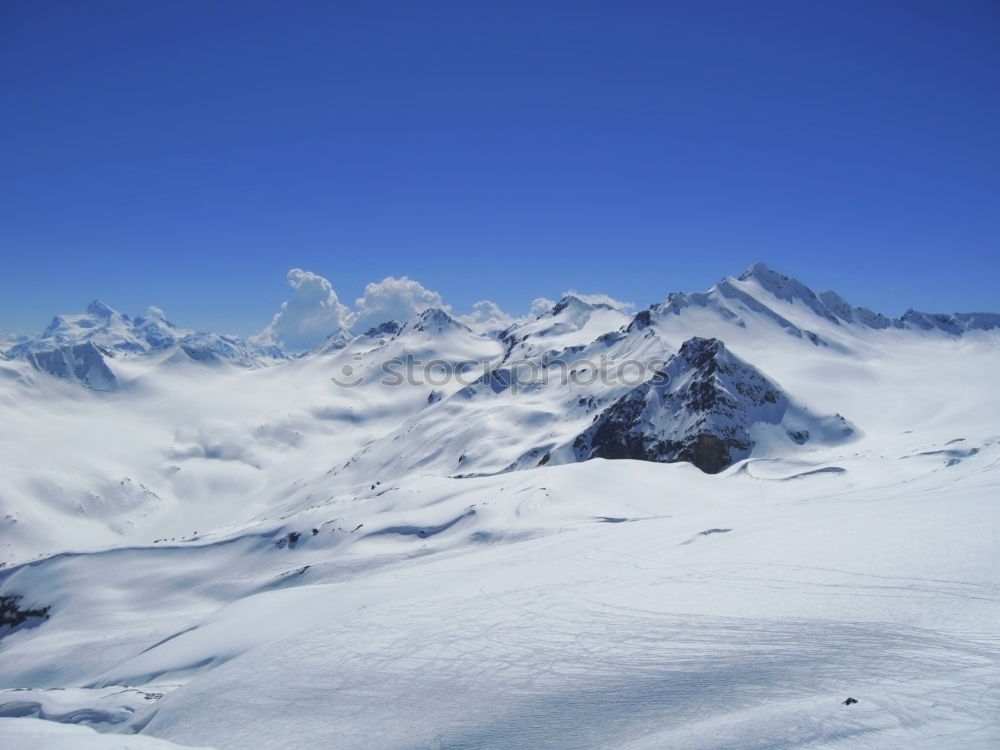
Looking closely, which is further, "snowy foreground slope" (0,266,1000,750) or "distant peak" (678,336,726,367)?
"distant peak" (678,336,726,367)

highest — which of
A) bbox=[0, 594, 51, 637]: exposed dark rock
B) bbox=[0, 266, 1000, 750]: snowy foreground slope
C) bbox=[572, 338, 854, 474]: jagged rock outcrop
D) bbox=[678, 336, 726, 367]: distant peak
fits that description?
bbox=[678, 336, 726, 367]: distant peak

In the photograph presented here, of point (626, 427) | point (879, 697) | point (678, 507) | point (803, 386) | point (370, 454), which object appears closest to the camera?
point (879, 697)

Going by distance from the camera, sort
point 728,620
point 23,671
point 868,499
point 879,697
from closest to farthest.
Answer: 1. point 879,697
2. point 728,620
3. point 868,499
4. point 23,671

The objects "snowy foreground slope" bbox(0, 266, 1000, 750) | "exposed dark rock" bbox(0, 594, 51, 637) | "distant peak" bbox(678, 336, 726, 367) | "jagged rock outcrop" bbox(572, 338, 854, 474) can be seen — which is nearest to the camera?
"snowy foreground slope" bbox(0, 266, 1000, 750)

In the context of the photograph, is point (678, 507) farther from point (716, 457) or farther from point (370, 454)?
point (370, 454)

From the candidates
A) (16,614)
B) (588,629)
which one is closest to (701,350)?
(588,629)

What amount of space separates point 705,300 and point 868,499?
6394 inches

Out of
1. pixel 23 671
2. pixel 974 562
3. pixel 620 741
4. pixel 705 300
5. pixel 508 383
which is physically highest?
A: pixel 705 300

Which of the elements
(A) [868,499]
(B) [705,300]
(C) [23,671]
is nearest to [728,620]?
(A) [868,499]

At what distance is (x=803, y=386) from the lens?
11881 centimetres

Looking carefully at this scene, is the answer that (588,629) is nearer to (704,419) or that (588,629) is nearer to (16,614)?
(16,614)

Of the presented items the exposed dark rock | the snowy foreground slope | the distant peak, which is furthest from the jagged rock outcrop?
the exposed dark rock

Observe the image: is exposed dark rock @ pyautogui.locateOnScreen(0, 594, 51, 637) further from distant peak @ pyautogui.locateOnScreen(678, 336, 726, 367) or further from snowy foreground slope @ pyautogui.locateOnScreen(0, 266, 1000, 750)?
distant peak @ pyautogui.locateOnScreen(678, 336, 726, 367)

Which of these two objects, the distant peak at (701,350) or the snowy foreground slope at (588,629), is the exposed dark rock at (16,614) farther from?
the distant peak at (701,350)
